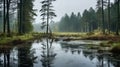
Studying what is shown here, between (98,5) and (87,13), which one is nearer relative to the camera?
(98,5)

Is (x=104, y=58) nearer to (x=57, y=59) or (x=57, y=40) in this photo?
(x=57, y=59)

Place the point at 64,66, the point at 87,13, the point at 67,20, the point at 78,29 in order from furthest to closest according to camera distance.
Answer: the point at 67,20, the point at 78,29, the point at 87,13, the point at 64,66

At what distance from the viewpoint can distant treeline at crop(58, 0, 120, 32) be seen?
7555 centimetres

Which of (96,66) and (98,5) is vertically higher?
(98,5)

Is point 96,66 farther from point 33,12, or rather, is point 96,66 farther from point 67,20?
point 67,20

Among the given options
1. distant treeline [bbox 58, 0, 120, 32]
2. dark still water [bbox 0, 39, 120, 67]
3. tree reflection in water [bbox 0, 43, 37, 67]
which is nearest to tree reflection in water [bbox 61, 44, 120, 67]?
dark still water [bbox 0, 39, 120, 67]

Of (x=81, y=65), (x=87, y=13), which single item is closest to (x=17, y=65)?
(x=81, y=65)

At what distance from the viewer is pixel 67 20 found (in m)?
166

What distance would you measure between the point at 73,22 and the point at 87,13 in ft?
126

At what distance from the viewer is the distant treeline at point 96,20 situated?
75.6 m

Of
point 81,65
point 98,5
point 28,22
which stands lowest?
point 81,65

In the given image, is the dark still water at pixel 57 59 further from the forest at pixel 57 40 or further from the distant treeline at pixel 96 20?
the distant treeline at pixel 96 20

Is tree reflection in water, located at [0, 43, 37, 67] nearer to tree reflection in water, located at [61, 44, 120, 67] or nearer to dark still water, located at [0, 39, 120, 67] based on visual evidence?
dark still water, located at [0, 39, 120, 67]

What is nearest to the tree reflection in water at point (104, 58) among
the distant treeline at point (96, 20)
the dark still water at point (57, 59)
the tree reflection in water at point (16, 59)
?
the dark still water at point (57, 59)
